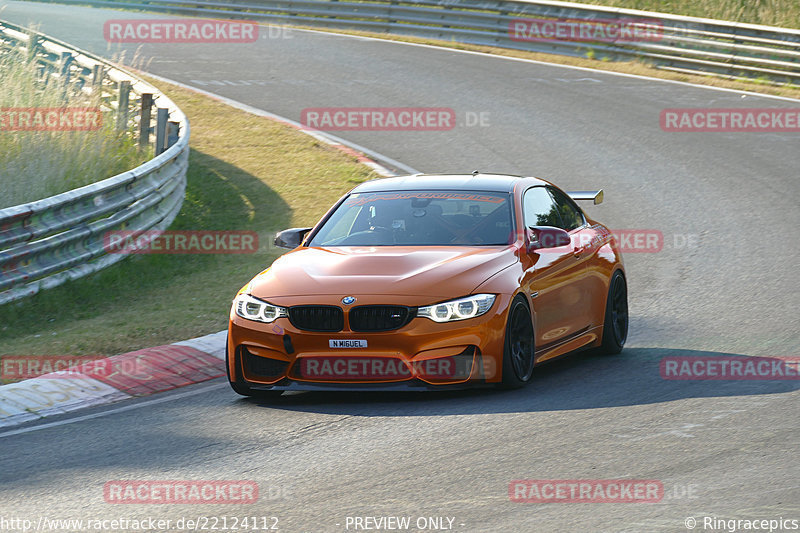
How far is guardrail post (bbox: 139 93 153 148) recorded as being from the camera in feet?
54.0

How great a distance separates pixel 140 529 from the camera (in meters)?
5.35

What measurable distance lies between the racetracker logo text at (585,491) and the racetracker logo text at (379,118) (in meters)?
14.8

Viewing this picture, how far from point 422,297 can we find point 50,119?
8966 mm

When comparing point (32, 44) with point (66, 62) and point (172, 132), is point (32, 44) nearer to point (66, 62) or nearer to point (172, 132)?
point (66, 62)

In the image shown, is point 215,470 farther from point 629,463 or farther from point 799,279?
point 799,279

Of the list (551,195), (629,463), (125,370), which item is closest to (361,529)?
(629,463)

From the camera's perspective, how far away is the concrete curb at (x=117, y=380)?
8117mm

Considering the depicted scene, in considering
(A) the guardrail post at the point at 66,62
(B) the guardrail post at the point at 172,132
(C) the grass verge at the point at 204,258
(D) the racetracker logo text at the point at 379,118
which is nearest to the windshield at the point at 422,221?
(C) the grass verge at the point at 204,258

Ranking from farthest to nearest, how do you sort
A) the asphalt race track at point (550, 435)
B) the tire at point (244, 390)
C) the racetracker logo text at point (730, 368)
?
the racetracker logo text at point (730, 368), the tire at point (244, 390), the asphalt race track at point (550, 435)

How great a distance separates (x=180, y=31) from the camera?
1241 inches

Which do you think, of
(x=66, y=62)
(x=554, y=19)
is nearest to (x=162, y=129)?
(x=66, y=62)

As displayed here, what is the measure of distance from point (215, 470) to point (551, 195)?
14.8 ft

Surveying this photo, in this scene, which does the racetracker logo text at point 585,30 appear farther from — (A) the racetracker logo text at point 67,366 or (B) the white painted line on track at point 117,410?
(B) the white painted line on track at point 117,410

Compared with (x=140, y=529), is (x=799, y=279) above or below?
below
